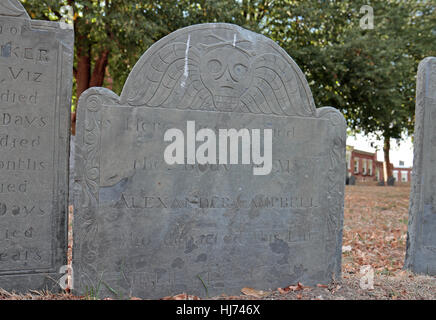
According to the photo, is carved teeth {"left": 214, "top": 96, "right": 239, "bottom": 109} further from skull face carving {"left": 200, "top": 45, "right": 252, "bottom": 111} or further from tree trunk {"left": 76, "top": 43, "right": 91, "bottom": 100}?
tree trunk {"left": 76, "top": 43, "right": 91, "bottom": 100}

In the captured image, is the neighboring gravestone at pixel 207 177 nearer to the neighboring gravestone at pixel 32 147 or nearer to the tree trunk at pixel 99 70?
the neighboring gravestone at pixel 32 147

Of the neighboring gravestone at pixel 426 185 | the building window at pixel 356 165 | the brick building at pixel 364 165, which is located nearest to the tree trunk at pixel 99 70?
the neighboring gravestone at pixel 426 185

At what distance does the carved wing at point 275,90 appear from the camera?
12.7 feet

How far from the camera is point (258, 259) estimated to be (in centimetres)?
386

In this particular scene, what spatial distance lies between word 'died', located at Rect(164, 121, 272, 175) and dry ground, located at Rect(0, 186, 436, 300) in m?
1.28

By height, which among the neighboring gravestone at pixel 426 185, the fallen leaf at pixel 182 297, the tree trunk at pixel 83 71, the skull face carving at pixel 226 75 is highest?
the tree trunk at pixel 83 71

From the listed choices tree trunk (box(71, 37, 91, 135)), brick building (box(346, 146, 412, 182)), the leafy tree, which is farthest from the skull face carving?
brick building (box(346, 146, 412, 182))

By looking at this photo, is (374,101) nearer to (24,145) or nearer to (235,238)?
(235,238)

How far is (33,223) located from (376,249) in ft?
16.8

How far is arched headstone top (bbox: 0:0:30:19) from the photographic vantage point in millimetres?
3631

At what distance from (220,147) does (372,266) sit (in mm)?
3034

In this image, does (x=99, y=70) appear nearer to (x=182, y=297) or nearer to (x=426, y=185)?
(x=182, y=297)

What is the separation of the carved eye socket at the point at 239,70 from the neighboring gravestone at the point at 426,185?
2.34 m
